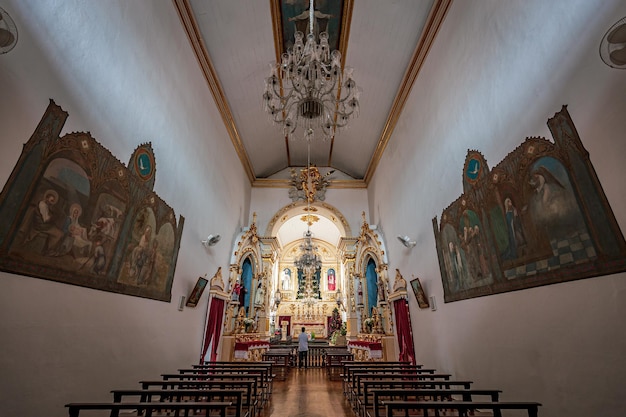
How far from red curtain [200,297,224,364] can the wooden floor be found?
1.82m

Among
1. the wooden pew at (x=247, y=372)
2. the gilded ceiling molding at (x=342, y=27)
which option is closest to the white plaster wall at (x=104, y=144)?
the wooden pew at (x=247, y=372)

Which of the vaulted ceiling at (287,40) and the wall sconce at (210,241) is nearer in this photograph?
the vaulted ceiling at (287,40)

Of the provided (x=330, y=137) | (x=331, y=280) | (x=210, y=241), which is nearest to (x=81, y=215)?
(x=330, y=137)

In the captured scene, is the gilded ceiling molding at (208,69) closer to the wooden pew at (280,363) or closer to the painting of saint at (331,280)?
the wooden pew at (280,363)

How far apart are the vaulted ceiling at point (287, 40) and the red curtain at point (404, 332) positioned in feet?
15.8

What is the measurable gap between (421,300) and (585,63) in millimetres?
5020

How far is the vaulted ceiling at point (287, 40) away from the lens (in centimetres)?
617

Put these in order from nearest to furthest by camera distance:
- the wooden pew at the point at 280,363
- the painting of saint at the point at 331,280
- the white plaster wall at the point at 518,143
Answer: the white plaster wall at the point at 518,143
the wooden pew at the point at 280,363
the painting of saint at the point at 331,280

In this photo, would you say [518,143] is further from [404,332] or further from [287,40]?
[287,40]

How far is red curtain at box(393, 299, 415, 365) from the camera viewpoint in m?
7.30

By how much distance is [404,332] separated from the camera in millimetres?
7691

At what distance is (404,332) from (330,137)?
5377 mm

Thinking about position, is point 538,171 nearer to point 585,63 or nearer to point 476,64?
point 585,63

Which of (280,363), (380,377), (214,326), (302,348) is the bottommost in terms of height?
(280,363)
